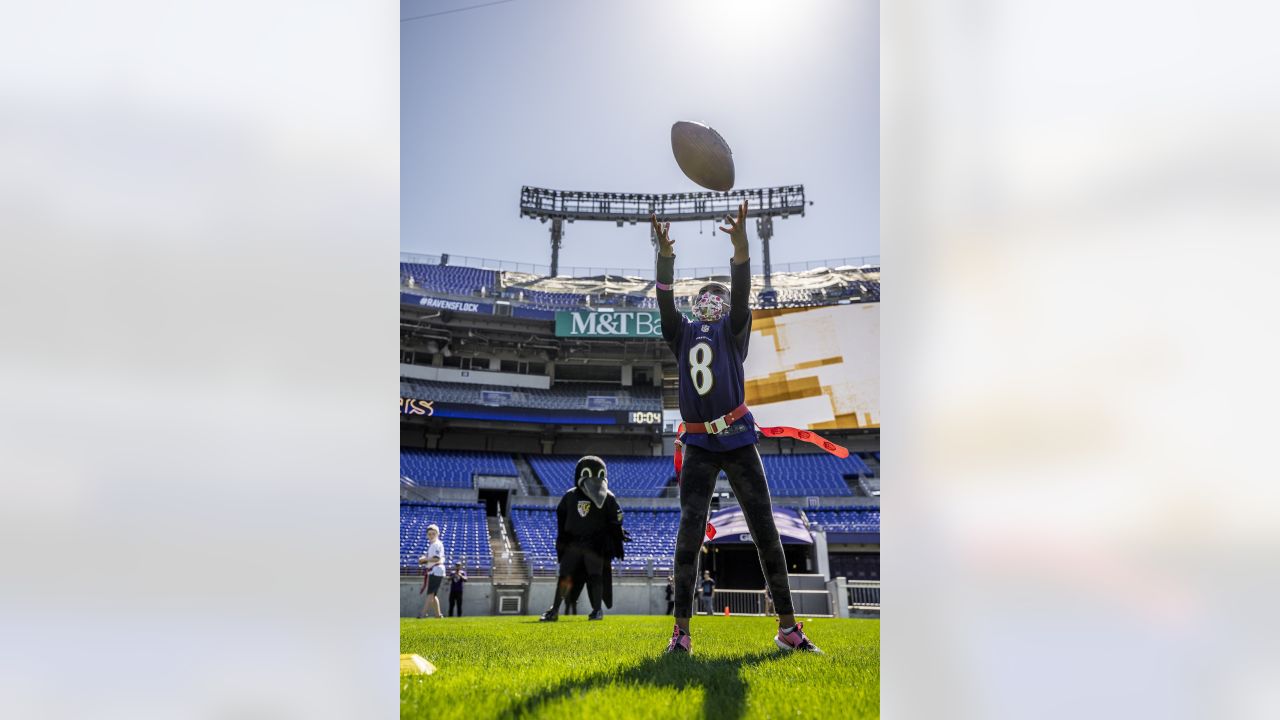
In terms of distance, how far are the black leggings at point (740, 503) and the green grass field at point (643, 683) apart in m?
0.30

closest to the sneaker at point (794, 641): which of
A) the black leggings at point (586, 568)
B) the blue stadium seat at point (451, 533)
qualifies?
the black leggings at point (586, 568)

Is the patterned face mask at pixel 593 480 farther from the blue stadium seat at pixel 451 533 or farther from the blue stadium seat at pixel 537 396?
the blue stadium seat at pixel 537 396

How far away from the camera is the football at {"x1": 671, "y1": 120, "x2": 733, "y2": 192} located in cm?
310

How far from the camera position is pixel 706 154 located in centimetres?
311

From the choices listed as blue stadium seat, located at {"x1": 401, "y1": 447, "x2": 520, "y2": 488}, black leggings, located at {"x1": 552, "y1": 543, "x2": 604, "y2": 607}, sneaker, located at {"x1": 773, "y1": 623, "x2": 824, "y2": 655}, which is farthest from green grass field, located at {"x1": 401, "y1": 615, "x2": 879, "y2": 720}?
blue stadium seat, located at {"x1": 401, "y1": 447, "x2": 520, "y2": 488}

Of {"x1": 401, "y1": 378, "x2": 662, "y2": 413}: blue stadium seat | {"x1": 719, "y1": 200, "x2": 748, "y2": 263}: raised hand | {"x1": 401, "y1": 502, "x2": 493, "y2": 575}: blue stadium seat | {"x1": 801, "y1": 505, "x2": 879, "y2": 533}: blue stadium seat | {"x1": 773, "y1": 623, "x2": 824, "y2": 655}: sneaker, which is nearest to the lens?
{"x1": 719, "y1": 200, "x2": 748, "y2": 263}: raised hand

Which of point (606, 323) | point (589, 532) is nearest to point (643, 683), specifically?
point (589, 532)

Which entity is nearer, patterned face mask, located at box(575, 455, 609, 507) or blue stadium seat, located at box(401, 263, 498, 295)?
patterned face mask, located at box(575, 455, 609, 507)

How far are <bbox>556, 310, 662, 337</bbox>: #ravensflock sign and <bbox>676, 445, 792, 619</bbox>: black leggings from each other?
14906 mm

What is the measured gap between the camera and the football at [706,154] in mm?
3104

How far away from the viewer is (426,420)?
23.1 metres

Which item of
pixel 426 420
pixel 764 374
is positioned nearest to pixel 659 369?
pixel 426 420

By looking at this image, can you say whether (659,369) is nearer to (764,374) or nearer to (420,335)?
(420,335)

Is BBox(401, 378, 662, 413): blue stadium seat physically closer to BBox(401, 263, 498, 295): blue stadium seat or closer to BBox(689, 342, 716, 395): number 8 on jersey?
BBox(401, 263, 498, 295): blue stadium seat
